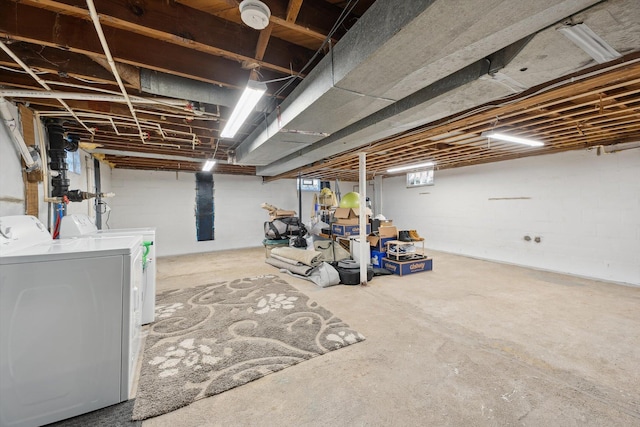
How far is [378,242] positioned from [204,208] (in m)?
5.36

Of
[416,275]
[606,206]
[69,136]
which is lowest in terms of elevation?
[416,275]

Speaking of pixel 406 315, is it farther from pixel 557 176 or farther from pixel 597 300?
pixel 557 176

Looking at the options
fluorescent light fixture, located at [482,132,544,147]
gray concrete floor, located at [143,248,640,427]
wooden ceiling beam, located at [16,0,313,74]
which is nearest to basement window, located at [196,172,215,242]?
gray concrete floor, located at [143,248,640,427]

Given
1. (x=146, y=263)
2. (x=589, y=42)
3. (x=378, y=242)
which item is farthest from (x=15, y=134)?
(x=378, y=242)

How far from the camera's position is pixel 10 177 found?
217 centimetres

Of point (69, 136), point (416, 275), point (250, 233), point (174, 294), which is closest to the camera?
point (69, 136)

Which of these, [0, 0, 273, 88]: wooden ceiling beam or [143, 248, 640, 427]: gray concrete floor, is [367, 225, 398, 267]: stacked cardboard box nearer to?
[143, 248, 640, 427]: gray concrete floor

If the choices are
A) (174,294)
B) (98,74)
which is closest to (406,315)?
(174,294)

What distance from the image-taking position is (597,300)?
359cm

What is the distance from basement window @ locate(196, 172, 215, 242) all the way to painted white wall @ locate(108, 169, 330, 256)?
0.12m

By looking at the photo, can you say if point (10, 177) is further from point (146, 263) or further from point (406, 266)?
point (406, 266)

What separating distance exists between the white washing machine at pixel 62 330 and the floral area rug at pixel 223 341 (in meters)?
0.33

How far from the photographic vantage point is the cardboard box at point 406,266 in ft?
16.2

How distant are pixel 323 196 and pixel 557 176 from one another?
17.0 ft
